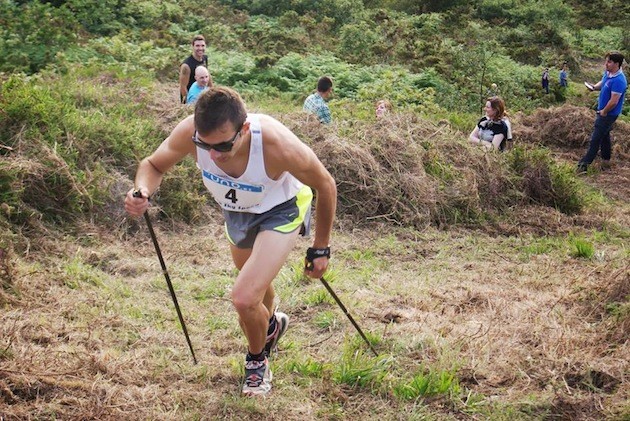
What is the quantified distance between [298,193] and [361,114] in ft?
24.3

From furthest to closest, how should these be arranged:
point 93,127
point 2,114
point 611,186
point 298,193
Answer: point 611,186, point 93,127, point 2,114, point 298,193

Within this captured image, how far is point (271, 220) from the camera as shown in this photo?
4383mm

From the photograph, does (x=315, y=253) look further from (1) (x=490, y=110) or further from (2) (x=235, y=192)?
(1) (x=490, y=110)

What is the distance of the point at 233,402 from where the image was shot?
4.34 meters

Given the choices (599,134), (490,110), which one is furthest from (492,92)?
(490,110)

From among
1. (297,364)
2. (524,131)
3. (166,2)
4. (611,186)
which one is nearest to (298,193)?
(297,364)

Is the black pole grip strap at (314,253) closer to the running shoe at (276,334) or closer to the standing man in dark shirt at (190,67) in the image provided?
the running shoe at (276,334)

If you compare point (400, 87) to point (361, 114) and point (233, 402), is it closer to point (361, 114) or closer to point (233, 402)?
point (361, 114)

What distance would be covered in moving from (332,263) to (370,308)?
1.51m

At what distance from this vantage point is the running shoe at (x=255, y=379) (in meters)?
4.45

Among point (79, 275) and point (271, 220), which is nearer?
point (271, 220)

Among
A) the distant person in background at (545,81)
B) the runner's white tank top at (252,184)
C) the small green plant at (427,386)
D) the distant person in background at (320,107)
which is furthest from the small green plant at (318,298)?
the distant person in background at (545,81)

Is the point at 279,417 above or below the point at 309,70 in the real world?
above

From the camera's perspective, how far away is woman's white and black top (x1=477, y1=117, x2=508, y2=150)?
10523 mm
